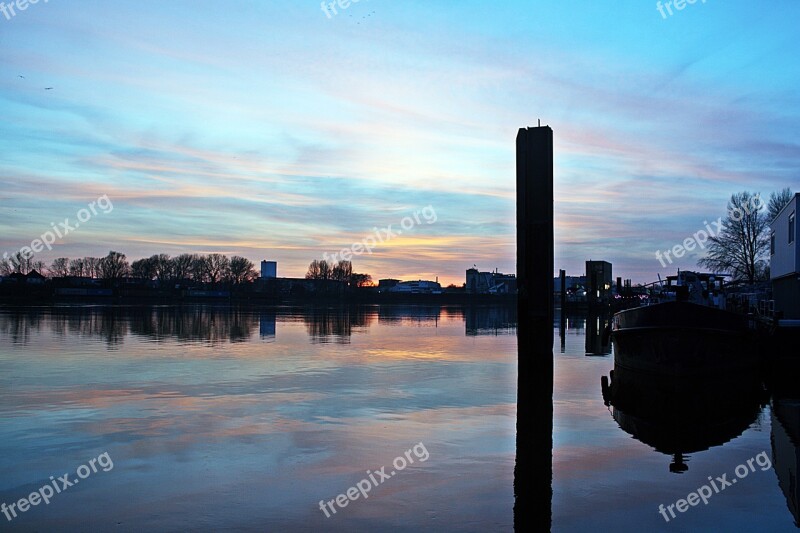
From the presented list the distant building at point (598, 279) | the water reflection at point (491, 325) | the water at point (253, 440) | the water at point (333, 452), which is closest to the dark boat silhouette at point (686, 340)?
the water at point (333, 452)

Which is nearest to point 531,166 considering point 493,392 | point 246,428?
point 493,392

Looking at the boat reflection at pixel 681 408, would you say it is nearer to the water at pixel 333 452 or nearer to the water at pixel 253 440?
the water at pixel 333 452

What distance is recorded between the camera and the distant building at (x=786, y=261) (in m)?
29.3

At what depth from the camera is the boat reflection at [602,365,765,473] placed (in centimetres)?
1402

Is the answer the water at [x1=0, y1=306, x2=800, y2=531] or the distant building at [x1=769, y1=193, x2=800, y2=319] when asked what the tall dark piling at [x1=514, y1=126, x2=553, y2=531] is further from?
the distant building at [x1=769, y1=193, x2=800, y2=319]

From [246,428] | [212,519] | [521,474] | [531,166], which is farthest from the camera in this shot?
[531,166]

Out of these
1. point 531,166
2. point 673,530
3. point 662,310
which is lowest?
point 673,530

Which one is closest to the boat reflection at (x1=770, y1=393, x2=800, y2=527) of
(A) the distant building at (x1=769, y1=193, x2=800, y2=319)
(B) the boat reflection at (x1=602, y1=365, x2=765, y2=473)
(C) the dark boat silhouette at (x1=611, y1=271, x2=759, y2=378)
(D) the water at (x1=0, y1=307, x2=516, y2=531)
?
(B) the boat reflection at (x1=602, y1=365, x2=765, y2=473)

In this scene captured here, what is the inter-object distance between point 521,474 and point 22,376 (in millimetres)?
14984

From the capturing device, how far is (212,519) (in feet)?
27.6

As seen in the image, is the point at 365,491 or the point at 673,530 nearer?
the point at 673,530

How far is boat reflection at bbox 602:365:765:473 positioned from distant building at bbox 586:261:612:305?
73.5m

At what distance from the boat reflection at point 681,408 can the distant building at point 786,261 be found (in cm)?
735

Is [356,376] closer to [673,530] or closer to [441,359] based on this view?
[441,359]
